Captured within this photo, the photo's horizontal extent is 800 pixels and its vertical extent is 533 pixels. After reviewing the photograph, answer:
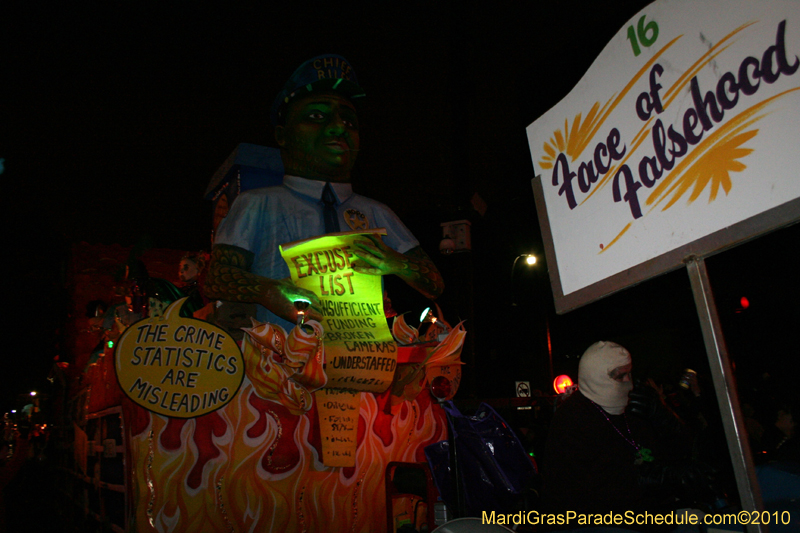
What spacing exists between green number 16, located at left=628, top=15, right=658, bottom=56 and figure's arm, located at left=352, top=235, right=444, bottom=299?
3018 millimetres

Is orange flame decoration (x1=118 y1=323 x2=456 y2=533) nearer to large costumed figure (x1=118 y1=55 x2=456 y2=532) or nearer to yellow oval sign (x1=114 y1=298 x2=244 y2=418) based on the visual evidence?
large costumed figure (x1=118 y1=55 x2=456 y2=532)

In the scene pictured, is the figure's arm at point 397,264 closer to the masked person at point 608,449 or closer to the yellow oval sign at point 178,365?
the yellow oval sign at point 178,365

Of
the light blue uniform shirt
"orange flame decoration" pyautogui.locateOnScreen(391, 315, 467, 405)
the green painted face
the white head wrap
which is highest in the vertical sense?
the green painted face

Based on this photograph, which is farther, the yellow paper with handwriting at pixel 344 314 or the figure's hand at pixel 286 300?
the yellow paper with handwriting at pixel 344 314

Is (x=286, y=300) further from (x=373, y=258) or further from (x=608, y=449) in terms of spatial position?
(x=608, y=449)

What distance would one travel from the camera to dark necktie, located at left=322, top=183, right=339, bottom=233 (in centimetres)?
473

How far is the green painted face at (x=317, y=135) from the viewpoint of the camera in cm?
478

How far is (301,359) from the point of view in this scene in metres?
3.85

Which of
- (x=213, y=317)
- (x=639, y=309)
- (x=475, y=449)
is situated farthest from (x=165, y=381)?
(x=639, y=309)

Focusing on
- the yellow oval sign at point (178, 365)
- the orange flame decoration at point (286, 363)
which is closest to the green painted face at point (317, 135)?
the orange flame decoration at point (286, 363)

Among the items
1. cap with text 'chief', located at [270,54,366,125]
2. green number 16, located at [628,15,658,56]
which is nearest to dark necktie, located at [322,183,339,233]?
cap with text 'chief', located at [270,54,366,125]

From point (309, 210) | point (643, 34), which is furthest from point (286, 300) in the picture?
point (643, 34)

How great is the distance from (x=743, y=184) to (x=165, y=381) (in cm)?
362

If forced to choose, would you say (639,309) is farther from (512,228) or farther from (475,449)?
(475,449)
